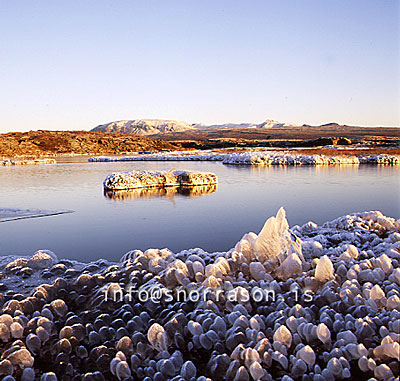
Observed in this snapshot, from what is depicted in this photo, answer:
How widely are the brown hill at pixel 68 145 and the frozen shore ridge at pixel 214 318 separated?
4042 centimetres

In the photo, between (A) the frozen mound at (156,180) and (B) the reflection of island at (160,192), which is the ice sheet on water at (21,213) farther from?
(A) the frozen mound at (156,180)

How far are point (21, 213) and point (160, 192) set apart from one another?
12.8 feet

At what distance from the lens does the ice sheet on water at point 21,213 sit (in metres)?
7.19

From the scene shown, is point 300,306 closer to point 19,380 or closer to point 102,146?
point 19,380

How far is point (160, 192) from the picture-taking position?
1051 centimetres

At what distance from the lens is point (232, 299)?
8.40ft

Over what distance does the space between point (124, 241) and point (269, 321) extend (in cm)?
322

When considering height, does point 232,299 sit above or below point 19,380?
above

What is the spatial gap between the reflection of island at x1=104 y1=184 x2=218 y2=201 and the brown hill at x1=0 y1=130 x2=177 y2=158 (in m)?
32.9

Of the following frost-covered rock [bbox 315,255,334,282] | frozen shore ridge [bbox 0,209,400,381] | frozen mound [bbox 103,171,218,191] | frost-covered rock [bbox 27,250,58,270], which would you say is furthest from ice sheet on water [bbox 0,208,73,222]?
frost-covered rock [bbox 315,255,334,282]

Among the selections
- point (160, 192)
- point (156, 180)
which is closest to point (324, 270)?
point (160, 192)

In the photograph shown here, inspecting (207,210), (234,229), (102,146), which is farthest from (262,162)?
(102,146)

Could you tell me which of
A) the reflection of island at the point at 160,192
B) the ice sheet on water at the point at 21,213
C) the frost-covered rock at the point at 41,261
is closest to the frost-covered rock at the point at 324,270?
the frost-covered rock at the point at 41,261

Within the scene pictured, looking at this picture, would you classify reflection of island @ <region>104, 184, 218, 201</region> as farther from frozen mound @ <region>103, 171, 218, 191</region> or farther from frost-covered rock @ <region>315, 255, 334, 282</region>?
frost-covered rock @ <region>315, 255, 334, 282</region>
